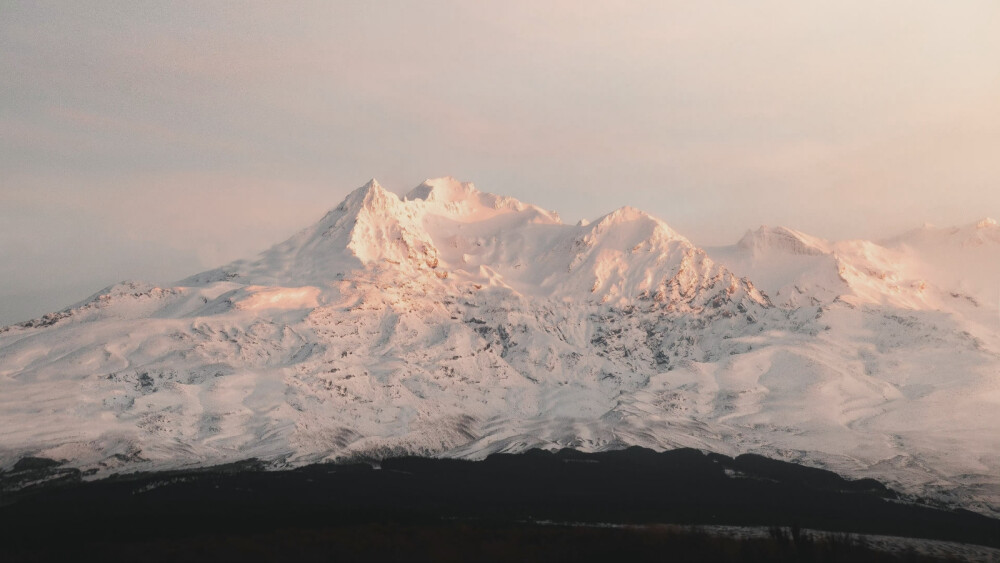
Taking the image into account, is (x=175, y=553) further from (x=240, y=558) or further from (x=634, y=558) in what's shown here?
(x=634, y=558)

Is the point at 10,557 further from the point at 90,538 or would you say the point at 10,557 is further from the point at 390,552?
the point at 390,552

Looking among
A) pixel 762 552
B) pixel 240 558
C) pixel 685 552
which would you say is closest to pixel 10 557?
pixel 240 558

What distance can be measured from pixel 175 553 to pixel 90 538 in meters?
24.7

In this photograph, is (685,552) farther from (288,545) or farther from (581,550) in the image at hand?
(288,545)

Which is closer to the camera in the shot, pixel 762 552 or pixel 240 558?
pixel 240 558

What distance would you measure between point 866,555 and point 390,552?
98.5 meters

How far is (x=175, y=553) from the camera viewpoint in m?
186

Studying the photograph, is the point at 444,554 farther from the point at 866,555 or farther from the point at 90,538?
the point at 866,555

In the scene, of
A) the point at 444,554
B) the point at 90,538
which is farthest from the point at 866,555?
the point at 90,538

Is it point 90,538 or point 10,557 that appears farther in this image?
point 90,538

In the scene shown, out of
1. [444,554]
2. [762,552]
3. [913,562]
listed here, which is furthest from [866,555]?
[444,554]

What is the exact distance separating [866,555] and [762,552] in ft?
74.7

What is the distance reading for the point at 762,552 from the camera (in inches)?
7736

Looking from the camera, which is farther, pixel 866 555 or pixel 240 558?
pixel 866 555
